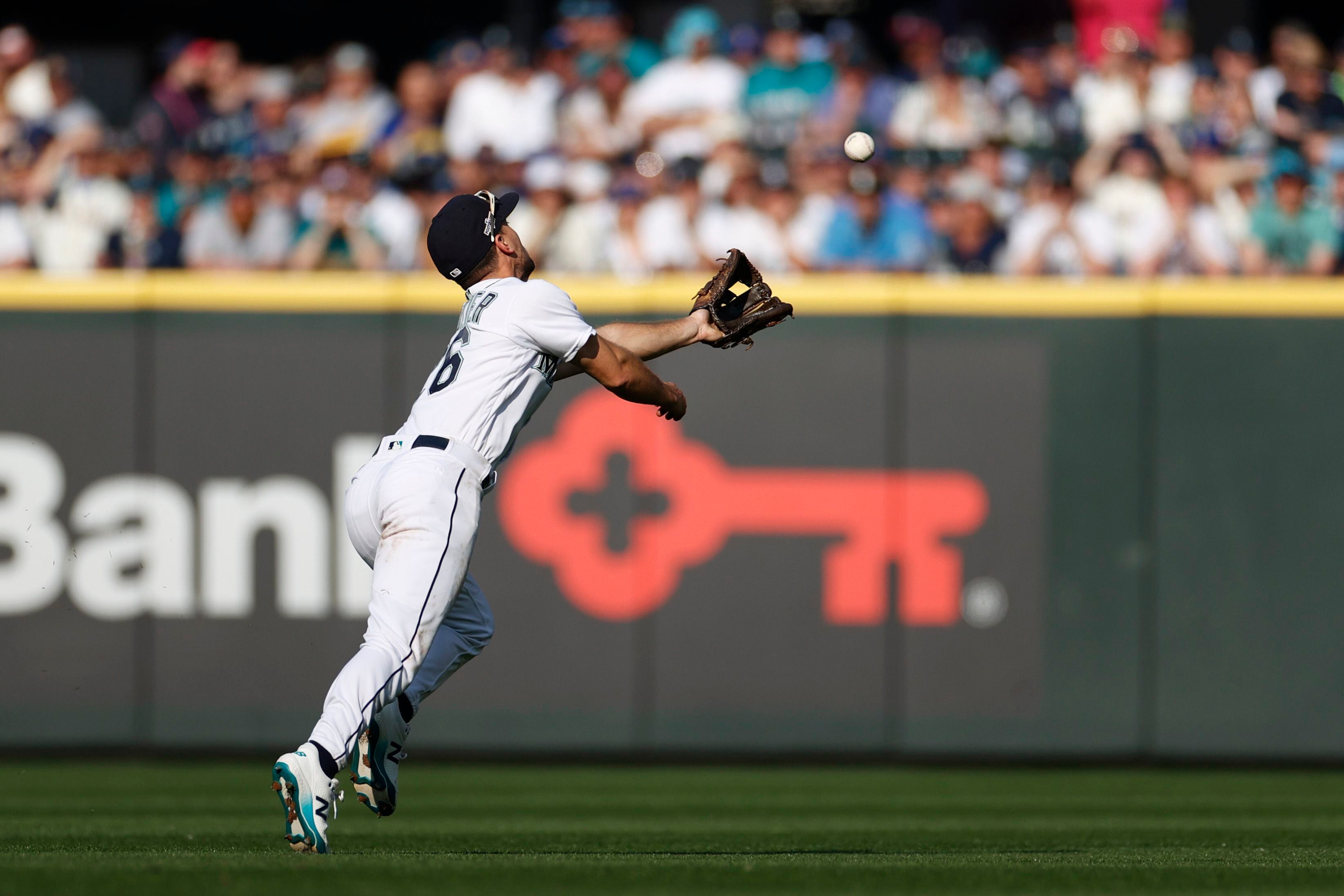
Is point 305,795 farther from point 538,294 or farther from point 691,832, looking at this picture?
point 691,832

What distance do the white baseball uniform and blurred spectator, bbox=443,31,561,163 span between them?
5.91 metres

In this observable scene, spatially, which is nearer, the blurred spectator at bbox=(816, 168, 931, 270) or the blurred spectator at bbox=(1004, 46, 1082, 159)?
the blurred spectator at bbox=(816, 168, 931, 270)

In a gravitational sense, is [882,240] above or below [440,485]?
above

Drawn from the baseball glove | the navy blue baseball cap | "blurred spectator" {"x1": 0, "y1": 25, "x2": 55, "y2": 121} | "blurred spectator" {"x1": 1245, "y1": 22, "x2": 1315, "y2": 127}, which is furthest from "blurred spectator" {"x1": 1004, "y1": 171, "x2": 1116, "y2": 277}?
"blurred spectator" {"x1": 0, "y1": 25, "x2": 55, "y2": 121}

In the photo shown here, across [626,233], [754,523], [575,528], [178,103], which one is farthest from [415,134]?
[754,523]

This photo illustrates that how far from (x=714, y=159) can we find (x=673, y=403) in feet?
17.6

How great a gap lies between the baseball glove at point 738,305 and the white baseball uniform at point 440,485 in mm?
461

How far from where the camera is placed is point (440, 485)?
515 cm

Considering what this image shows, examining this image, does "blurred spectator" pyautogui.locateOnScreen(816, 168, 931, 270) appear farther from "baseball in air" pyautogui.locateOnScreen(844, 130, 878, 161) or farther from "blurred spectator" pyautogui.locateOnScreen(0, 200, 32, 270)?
"blurred spectator" pyautogui.locateOnScreen(0, 200, 32, 270)

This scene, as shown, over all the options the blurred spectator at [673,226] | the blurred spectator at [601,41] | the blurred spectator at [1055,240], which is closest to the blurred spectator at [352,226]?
the blurred spectator at [673,226]

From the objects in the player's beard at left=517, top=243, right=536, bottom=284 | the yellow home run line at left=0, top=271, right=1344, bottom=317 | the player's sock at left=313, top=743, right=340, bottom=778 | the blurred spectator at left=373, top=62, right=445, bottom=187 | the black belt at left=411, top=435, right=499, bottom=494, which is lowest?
the player's sock at left=313, top=743, right=340, bottom=778

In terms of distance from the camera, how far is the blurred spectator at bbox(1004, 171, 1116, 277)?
33.1 feet

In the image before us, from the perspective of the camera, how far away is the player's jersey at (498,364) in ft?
17.3

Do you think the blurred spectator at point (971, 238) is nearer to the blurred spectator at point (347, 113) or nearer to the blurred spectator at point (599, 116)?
the blurred spectator at point (599, 116)
